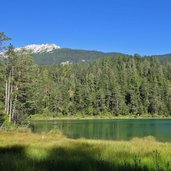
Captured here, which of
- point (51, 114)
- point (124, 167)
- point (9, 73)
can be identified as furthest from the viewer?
point (51, 114)

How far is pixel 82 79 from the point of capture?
19438 cm

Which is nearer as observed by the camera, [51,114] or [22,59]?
[22,59]

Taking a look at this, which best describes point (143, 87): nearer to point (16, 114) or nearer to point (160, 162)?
point (16, 114)

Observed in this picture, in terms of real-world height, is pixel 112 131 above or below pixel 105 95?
below

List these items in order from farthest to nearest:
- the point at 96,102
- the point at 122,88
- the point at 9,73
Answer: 1. the point at 122,88
2. the point at 96,102
3. the point at 9,73

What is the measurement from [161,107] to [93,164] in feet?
536

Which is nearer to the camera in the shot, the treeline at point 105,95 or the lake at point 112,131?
the lake at point 112,131

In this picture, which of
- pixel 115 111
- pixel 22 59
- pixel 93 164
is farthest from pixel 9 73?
pixel 115 111

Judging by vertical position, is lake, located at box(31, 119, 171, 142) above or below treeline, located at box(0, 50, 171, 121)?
below

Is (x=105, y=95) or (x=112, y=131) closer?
(x=112, y=131)

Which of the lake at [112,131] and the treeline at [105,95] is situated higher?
the treeline at [105,95]

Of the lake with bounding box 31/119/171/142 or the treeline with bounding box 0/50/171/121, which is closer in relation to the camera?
the lake with bounding box 31/119/171/142

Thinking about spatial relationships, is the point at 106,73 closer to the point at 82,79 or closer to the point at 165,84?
the point at 82,79

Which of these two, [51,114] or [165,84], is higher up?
[165,84]
